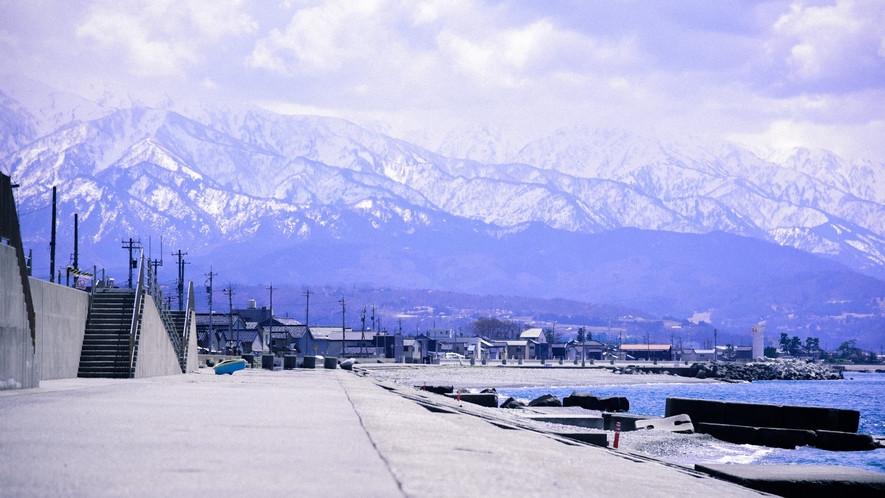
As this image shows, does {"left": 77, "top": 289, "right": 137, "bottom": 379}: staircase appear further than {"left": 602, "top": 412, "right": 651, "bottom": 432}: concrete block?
No

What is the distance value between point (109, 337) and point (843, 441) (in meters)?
25.3

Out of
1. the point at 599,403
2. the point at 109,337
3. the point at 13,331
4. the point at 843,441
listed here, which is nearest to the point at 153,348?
the point at 109,337

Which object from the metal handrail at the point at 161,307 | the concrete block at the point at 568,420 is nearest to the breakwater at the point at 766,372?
the concrete block at the point at 568,420

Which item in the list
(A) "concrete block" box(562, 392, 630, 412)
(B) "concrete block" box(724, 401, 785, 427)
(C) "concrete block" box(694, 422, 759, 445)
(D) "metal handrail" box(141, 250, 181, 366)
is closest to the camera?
(C) "concrete block" box(694, 422, 759, 445)

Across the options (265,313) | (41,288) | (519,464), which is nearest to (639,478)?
(519,464)

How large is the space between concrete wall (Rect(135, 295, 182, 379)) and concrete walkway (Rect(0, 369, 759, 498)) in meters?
15.6

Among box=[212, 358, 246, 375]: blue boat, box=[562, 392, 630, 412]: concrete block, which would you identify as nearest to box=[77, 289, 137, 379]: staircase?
box=[212, 358, 246, 375]: blue boat

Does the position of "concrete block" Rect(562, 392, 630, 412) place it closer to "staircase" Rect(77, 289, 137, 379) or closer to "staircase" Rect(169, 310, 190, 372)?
"staircase" Rect(169, 310, 190, 372)

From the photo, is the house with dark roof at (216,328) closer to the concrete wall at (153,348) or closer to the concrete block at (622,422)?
the concrete wall at (153,348)

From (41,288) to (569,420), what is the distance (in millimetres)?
18401

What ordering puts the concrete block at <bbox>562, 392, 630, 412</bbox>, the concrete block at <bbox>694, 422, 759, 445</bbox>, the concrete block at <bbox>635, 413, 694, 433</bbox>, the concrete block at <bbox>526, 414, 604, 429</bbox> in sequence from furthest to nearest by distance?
the concrete block at <bbox>562, 392, 630, 412</bbox> → the concrete block at <bbox>635, 413, 694, 433</bbox> → the concrete block at <bbox>694, 422, 759, 445</bbox> → the concrete block at <bbox>526, 414, 604, 429</bbox>

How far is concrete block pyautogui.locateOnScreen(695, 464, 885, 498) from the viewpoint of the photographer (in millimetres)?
16484

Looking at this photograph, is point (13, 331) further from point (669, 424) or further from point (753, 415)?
point (753, 415)

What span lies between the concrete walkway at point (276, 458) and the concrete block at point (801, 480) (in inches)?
31.0
